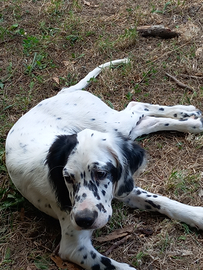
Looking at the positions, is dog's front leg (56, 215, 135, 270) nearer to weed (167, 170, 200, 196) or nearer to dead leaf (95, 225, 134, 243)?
dead leaf (95, 225, 134, 243)

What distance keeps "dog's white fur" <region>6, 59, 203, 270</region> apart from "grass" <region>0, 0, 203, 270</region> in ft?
0.54

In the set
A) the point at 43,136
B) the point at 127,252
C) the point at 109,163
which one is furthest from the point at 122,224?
the point at 43,136

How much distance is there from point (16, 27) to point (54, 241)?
3.88 m

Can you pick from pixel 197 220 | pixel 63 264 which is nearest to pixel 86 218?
pixel 63 264

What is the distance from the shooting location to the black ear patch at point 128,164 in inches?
110

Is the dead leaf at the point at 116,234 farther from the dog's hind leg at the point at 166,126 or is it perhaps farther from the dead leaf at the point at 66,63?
the dead leaf at the point at 66,63

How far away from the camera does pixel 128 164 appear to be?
2799 mm

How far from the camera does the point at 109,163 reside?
266cm

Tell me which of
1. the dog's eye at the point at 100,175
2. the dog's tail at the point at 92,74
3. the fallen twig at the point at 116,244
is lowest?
the fallen twig at the point at 116,244

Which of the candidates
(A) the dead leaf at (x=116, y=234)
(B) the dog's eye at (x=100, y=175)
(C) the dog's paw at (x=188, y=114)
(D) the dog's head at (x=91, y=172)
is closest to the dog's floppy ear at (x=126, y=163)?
(D) the dog's head at (x=91, y=172)

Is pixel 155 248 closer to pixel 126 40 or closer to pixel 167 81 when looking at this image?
pixel 167 81

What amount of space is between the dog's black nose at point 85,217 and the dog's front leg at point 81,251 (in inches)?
18.0

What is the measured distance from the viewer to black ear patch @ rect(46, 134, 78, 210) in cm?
269

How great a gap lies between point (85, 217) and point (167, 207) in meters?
1.01
